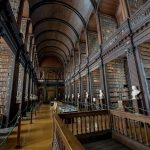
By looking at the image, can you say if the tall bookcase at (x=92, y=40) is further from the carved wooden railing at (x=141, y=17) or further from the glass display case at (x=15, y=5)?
the glass display case at (x=15, y=5)

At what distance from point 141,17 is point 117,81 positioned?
4804mm

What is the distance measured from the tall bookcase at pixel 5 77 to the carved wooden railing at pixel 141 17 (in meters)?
5.93

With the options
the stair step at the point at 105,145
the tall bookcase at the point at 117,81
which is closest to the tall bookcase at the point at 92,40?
the tall bookcase at the point at 117,81

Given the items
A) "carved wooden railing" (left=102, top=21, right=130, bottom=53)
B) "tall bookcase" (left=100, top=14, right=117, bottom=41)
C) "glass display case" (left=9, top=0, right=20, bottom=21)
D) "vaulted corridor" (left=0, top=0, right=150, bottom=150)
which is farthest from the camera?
"tall bookcase" (left=100, top=14, right=117, bottom=41)

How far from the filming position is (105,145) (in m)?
3.58

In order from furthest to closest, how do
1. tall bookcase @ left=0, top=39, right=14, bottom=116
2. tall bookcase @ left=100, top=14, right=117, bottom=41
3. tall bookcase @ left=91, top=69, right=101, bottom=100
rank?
tall bookcase @ left=91, top=69, right=101, bottom=100 → tall bookcase @ left=100, top=14, right=117, bottom=41 → tall bookcase @ left=0, top=39, right=14, bottom=116

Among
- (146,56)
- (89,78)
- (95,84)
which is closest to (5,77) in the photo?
(89,78)

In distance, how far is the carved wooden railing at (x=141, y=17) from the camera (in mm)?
4883

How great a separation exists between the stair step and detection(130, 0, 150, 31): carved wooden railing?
14.9 feet

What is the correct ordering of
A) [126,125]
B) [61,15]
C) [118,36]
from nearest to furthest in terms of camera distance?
[126,125] < [118,36] < [61,15]

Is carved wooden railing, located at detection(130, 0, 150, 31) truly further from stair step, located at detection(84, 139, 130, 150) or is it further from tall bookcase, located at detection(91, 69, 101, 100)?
tall bookcase, located at detection(91, 69, 101, 100)

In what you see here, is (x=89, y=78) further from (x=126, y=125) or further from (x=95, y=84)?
(x=126, y=125)

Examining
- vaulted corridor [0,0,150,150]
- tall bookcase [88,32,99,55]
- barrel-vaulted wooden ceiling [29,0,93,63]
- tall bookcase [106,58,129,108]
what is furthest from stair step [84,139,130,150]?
barrel-vaulted wooden ceiling [29,0,93,63]

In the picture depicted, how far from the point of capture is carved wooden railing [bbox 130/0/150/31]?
16.0 ft
